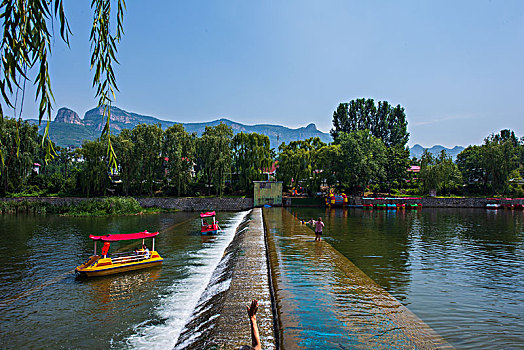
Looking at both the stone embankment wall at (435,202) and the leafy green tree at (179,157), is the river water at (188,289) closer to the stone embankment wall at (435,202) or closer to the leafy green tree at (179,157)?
the leafy green tree at (179,157)

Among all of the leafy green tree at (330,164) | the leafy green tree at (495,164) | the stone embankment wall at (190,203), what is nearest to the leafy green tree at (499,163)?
the leafy green tree at (495,164)

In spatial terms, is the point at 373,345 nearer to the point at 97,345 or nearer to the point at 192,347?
the point at 192,347

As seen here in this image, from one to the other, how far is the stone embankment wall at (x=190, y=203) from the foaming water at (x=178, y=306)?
4021 centimetres

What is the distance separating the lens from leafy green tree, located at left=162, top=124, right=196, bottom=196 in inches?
2386

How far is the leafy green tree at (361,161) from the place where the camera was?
68.1m

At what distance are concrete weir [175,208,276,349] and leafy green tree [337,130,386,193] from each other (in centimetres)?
5510

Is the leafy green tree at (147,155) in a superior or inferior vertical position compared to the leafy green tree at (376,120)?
inferior

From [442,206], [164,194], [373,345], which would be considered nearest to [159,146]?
[164,194]

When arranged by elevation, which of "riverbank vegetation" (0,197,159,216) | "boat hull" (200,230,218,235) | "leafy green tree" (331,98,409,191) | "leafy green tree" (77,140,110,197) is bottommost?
"boat hull" (200,230,218,235)

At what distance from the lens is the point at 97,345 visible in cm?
982

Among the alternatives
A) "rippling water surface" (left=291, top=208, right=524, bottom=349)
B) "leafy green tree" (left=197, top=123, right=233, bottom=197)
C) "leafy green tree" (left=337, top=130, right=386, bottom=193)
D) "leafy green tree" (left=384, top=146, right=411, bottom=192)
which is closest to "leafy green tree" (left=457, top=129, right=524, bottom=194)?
"leafy green tree" (left=384, top=146, right=411, bottom=192)

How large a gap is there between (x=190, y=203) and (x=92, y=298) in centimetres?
4674

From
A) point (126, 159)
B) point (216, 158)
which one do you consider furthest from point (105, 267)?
point (216, 158)

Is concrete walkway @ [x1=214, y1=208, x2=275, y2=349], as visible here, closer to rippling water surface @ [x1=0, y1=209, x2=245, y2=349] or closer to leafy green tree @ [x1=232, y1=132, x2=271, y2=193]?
rippling water surface @ [x1=0, y1=209, x2=245, y2=349]
